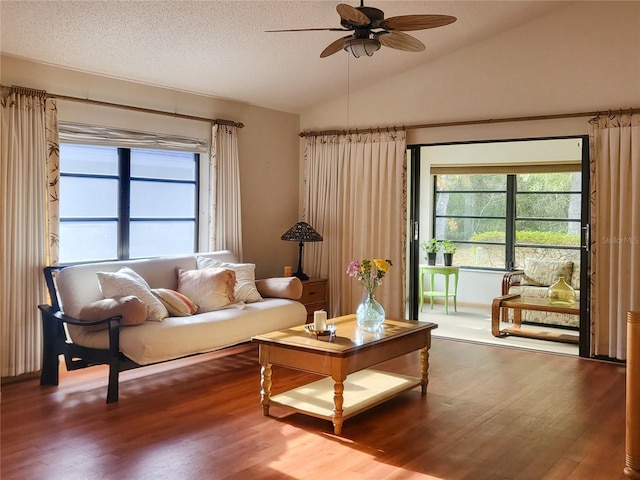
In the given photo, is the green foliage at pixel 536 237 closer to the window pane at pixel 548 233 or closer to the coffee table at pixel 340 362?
the window pane at pixel 548 233

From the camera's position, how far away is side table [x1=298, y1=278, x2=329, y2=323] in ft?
21.2

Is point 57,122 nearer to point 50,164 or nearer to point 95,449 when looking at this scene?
point 50,164

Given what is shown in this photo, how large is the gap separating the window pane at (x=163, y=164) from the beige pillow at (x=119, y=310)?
161 cm

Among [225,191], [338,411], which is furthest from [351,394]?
[225,191]

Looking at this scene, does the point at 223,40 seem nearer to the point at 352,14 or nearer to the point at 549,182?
the point at 352,14

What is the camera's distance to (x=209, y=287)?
512 cm

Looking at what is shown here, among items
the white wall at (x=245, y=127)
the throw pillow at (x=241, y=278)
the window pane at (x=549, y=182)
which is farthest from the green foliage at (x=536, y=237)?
the throw pillow at (x=241, y=278)

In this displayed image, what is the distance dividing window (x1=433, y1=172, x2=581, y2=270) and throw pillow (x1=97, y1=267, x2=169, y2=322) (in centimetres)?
520

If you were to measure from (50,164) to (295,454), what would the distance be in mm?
2964

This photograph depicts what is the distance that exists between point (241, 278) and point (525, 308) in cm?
296

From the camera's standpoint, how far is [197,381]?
466 cm

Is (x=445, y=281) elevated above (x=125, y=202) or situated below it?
below

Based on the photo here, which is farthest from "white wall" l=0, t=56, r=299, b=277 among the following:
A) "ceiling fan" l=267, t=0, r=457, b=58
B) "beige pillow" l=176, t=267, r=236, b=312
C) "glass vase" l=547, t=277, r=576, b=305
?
"glass vase" l=547, t=277, r=576, b=305

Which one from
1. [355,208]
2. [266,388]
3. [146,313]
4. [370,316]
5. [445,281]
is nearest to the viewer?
[266,388]
